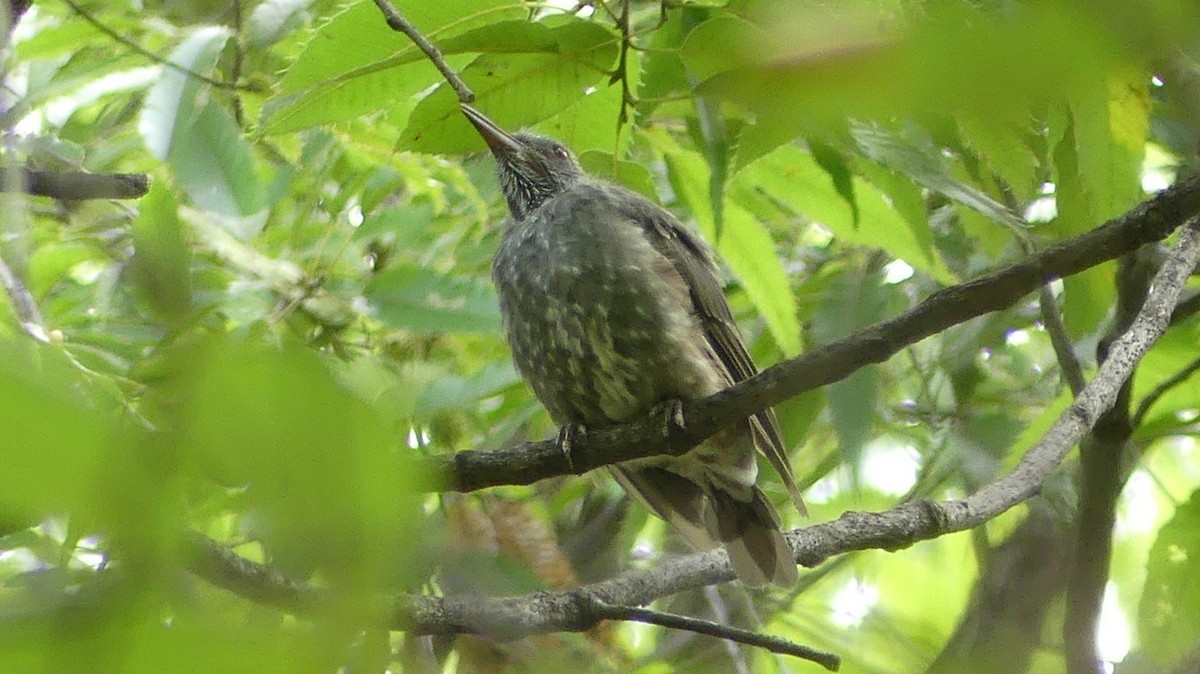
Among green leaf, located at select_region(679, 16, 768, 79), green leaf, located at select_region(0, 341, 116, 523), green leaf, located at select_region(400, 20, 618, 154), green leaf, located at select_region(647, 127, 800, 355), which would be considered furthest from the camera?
green leaf, located at select_region(647, 127, 800, 355)

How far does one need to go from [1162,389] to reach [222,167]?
2.30m

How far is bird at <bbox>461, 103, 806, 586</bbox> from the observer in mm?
3273

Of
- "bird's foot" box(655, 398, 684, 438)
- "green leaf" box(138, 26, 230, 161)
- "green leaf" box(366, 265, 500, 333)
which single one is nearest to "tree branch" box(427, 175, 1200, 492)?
"bird's foot" box(655, 398, 684, 438)

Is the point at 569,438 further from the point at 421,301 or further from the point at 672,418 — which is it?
the point at 421,301

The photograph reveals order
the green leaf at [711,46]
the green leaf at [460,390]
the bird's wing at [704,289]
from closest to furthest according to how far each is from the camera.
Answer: the green leaf at [711,46] < the green leaf at [460,390] < the bird's wing at [704,289]

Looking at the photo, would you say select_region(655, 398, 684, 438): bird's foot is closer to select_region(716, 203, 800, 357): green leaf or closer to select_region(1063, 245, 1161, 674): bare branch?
select_region(716, 203, 800, 357): green leaf

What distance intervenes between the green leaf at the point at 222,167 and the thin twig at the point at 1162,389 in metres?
2.19

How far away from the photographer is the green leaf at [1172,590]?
2330 mm

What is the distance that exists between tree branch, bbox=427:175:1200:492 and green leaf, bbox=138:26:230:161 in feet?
3.31

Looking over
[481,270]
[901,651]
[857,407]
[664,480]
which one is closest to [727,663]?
[664,480]

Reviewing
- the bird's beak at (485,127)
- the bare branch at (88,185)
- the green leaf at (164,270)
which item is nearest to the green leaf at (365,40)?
the bird's beak at (485,127)

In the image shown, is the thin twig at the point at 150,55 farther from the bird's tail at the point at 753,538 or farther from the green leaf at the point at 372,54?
the bird's tail at the point at 753,538

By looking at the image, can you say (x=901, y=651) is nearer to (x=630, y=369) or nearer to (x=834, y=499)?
(x=630, y=369)

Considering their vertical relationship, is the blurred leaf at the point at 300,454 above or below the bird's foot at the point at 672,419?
above
